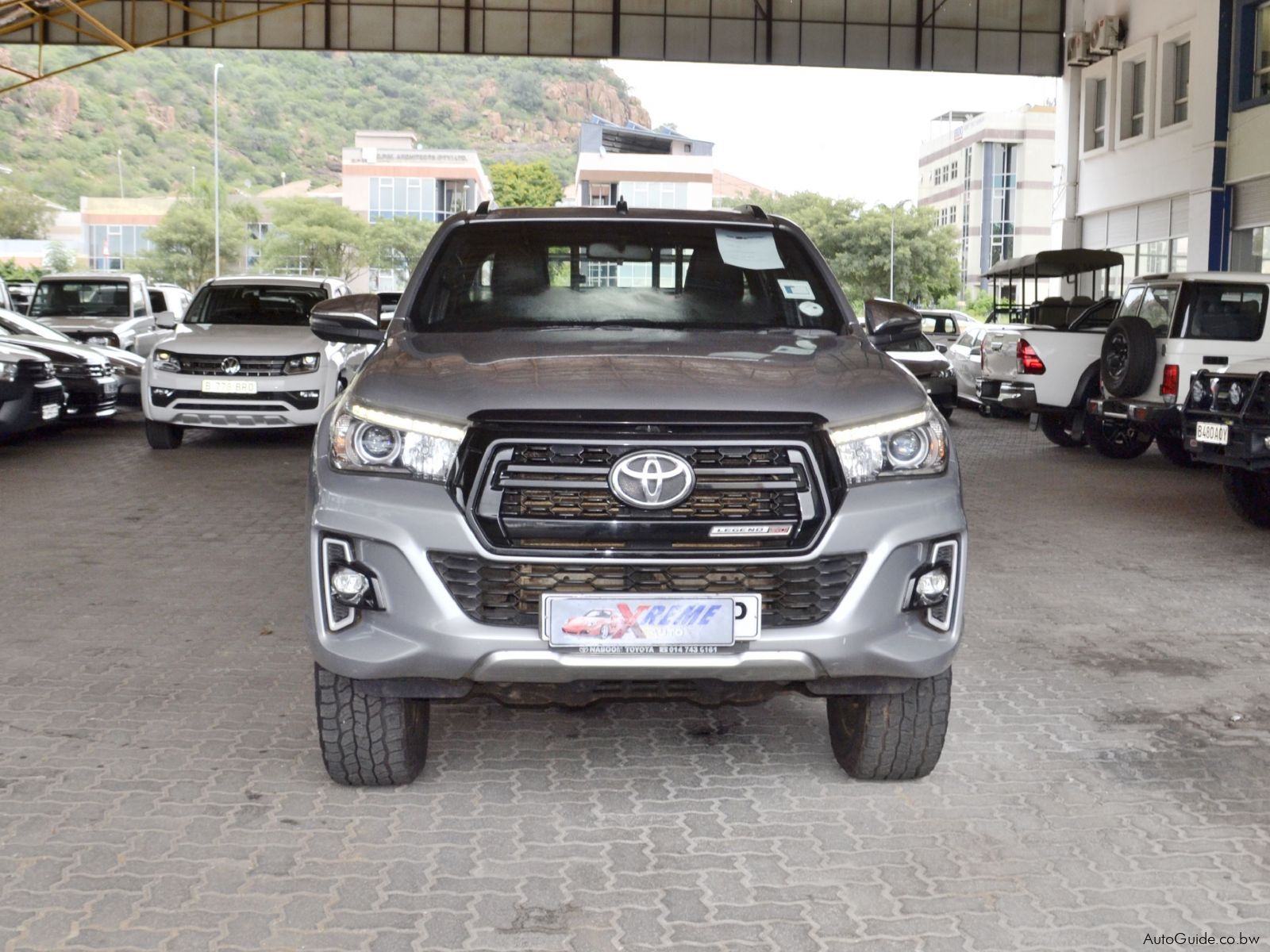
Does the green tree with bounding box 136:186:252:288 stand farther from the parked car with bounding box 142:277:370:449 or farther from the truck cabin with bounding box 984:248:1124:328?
the parked car with bounding box 142:277:370:449

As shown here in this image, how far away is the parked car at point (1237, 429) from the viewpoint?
30.9 feet

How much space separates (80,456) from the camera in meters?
14.0

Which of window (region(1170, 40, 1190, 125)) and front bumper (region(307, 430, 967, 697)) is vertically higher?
window (region(1170, 40, 1190, 125))

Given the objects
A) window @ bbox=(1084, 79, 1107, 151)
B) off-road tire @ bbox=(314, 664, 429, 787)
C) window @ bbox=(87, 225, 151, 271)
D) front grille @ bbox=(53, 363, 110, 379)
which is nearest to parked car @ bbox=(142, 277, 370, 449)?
front grille @ bbox=(53, 363, 110, 379)

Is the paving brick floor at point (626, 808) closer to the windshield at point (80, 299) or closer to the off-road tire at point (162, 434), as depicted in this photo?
the off-road tire at point (162, 434)

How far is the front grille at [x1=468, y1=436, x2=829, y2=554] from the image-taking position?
12.7ft

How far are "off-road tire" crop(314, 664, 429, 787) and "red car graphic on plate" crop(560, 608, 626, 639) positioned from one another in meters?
0.64

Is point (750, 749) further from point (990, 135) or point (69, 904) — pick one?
point (990, 135)

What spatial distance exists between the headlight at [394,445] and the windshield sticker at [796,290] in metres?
1.87

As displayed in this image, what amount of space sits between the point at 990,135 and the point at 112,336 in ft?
271

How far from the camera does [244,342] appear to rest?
1388cm

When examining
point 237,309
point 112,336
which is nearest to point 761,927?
point 237,309

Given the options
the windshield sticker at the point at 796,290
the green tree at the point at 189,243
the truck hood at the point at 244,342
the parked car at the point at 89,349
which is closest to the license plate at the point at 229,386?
the truck hood at the point at 244,342

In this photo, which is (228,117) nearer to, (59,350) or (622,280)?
(59,350)
